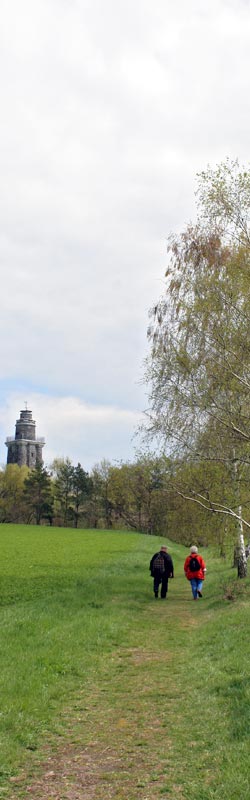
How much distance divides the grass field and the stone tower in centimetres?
16772

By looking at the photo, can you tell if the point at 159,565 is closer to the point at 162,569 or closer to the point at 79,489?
the point at 162,569

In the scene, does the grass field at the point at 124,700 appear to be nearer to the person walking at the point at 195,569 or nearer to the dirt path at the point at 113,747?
the dirt path at the point at 113,747

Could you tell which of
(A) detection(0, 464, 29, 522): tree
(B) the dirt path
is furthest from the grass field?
(A) detection(0, 464, 29, 522): tree

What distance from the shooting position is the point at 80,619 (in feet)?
55.2

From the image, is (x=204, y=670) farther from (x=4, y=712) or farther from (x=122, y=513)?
(x=122, y=513)

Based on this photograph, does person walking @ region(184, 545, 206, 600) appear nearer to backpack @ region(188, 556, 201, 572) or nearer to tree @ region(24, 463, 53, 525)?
backpack @ region(188, 556, 201, 572)

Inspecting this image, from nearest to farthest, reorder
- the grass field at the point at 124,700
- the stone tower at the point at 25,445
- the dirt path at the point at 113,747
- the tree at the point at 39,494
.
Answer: the dirt path at the point at 113,747, the grass field at the point at 124,700, the tree at the point at 39,494, the stone tower at the point at 25,445

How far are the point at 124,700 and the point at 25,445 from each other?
180073mm

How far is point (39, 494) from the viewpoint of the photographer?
12950 centimetres

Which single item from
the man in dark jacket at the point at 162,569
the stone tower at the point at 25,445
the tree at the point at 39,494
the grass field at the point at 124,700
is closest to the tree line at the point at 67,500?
the tree at the point at 39,494

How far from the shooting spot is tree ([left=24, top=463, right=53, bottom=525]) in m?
129

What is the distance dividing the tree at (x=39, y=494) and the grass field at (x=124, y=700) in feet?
359

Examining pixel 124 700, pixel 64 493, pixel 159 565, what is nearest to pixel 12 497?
pixel 64 493

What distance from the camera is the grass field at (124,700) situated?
274 inches
